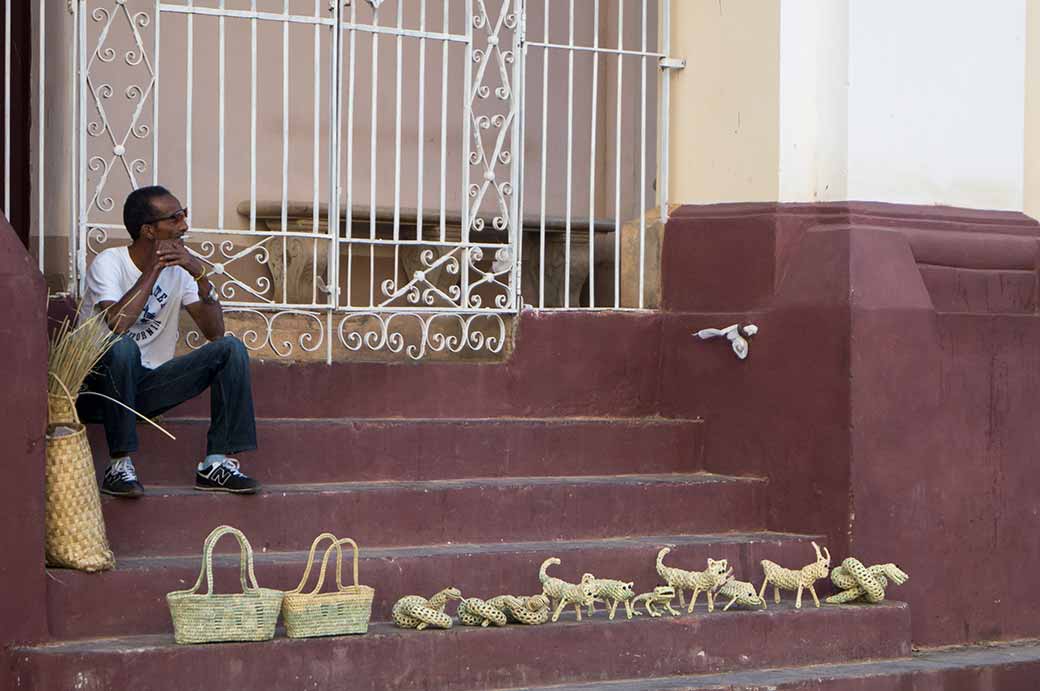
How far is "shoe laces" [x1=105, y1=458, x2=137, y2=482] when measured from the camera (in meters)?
6.03

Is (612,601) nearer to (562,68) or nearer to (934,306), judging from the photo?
(934,306)

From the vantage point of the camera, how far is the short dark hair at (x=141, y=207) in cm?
635

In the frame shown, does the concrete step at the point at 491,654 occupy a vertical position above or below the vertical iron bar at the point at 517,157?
below

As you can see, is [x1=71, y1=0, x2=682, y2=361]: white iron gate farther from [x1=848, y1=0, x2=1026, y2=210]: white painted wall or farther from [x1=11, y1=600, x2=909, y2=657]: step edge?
[x1=11, y1=600, x2=909, y2=657]: step edge

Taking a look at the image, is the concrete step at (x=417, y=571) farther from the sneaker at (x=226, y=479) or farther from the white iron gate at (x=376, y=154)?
the white iron gate at (x=376, y=154)

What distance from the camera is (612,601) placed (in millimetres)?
6297

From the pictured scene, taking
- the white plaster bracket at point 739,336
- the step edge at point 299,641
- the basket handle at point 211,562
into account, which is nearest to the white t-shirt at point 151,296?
the basket handle at point 211,562

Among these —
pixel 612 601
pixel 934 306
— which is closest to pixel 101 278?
pixel 612 601

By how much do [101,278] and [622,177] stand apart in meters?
3.56

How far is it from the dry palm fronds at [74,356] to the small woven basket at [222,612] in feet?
2.48

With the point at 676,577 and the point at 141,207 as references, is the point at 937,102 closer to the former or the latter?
the point at 676,577

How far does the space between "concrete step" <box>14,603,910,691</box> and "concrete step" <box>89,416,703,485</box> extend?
36.9 inches

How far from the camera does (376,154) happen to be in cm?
866

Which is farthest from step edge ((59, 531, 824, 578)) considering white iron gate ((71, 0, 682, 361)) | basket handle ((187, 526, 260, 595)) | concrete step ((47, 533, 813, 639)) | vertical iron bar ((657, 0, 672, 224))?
vertical iron bar ((657, 0, 672, 224))
